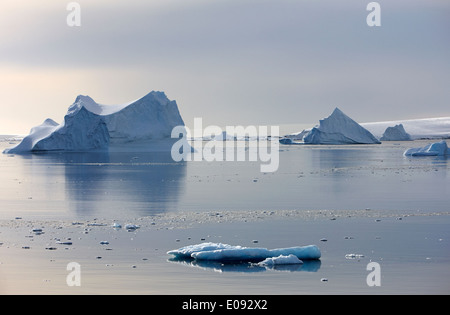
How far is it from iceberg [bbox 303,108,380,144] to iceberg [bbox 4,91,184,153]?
2186 centimetres

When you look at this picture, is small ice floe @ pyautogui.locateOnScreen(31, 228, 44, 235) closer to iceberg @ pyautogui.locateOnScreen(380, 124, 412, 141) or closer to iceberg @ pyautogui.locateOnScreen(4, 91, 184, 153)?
iceberg @ pyautogui.locateOnScreen(4, 91, 184, 153)

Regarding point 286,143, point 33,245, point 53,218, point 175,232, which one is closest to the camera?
point 33,245

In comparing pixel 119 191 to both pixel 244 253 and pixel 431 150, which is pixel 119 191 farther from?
pixel 431 150

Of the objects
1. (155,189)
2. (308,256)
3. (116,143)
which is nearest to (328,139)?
(116,143)

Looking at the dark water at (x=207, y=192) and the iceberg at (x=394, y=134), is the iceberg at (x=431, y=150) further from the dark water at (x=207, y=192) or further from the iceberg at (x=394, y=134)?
the iceberg at (x=394, y=134)

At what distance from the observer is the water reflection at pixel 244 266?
892 cm

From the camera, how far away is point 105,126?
156 ft

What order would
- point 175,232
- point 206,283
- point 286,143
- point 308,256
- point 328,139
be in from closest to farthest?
point 206,283 → point 308,256 → point 175,232 → point 328,139 → point 286,143

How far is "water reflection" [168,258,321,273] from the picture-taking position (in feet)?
29.3

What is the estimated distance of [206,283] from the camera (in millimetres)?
8188

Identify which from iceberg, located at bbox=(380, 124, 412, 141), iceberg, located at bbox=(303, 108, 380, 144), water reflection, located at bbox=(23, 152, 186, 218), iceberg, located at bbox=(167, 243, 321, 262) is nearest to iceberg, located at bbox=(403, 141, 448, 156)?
water reflection, located at bbox=(23, 152, 186, 218)
